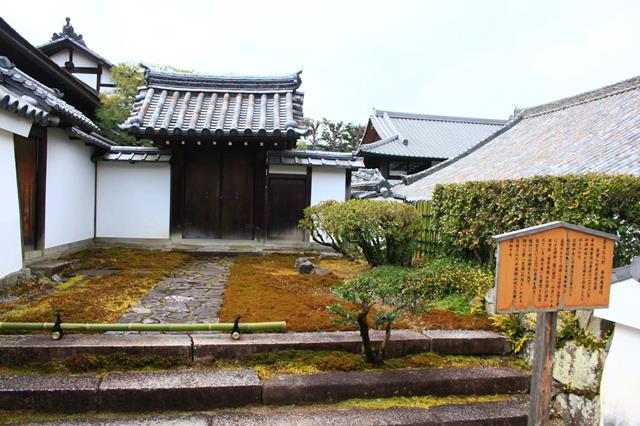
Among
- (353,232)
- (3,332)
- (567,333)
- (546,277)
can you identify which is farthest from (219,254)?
(546,277)

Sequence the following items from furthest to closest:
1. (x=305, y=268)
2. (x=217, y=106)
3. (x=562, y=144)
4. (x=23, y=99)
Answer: (x=217, y=106), (x=562, y=144), (x=305, y=268), (x=23, y=99)

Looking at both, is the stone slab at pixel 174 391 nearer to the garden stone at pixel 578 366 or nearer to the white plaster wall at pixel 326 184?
the garden stone at pixel 578 366

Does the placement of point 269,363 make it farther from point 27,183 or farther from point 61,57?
point 61,57

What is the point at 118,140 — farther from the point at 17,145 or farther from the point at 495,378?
the point at 495,378

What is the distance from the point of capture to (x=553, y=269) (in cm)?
294

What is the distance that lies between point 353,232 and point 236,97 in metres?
6.05

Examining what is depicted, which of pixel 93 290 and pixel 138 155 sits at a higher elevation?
→ pixel 138 155

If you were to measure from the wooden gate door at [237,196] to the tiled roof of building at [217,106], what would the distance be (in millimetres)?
1070

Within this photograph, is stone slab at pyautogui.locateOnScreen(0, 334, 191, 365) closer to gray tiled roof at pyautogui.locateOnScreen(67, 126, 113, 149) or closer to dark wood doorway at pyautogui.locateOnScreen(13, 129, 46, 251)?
dark wood doorway at pyautogui.locateOnScreen(13, 129, 46, 251)

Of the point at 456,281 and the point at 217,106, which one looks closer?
the point at 456,281

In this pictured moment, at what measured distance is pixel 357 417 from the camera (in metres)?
3.62

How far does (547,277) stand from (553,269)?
0.08 metres

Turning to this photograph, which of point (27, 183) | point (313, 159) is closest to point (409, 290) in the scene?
point (313, 159)

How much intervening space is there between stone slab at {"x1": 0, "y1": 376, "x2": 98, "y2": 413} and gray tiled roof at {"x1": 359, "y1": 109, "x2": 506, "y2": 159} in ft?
71.7
